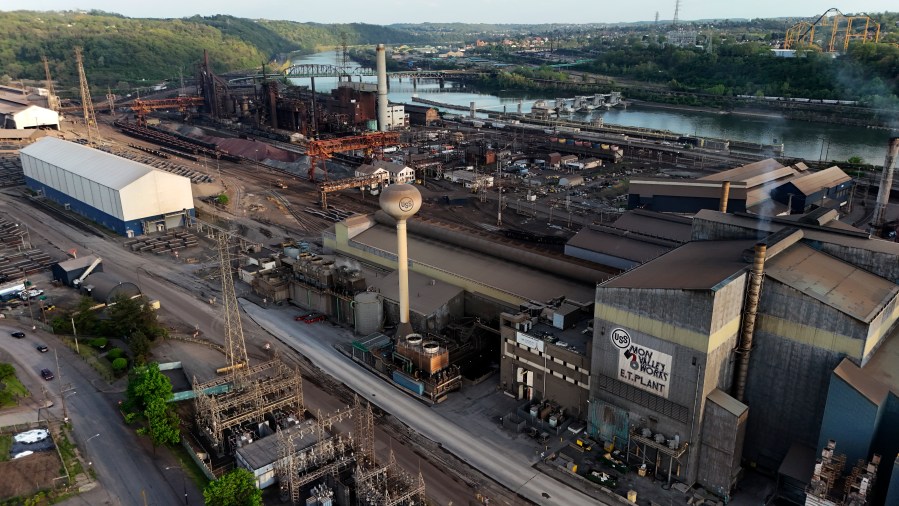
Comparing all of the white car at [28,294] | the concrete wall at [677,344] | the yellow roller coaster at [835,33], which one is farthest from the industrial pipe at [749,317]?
the yellow roller coaster at [835,33]

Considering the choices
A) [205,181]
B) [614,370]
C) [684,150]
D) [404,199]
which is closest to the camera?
[614,370]

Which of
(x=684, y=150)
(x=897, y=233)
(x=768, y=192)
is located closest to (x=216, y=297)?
(x=768, y=192)

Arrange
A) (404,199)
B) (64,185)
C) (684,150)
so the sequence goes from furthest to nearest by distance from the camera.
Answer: (684,150), (64,185), (404,199)

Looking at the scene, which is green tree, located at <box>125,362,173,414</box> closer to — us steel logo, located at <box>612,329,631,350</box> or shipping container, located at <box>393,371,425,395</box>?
shipping container, located at <box>393,371,425,395</box>

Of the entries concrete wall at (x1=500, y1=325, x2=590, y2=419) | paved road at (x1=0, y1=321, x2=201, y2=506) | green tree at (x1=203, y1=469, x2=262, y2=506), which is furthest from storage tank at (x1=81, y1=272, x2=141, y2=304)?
concrete wall at (x1=500, y1=325, x2=590, y2=419)

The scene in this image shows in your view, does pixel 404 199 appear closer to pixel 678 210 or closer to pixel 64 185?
pixel 678 210

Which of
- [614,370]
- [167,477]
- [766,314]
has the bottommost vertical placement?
[167,477]

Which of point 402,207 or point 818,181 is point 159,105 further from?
point 818,181

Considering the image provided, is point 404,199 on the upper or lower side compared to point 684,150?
upper
